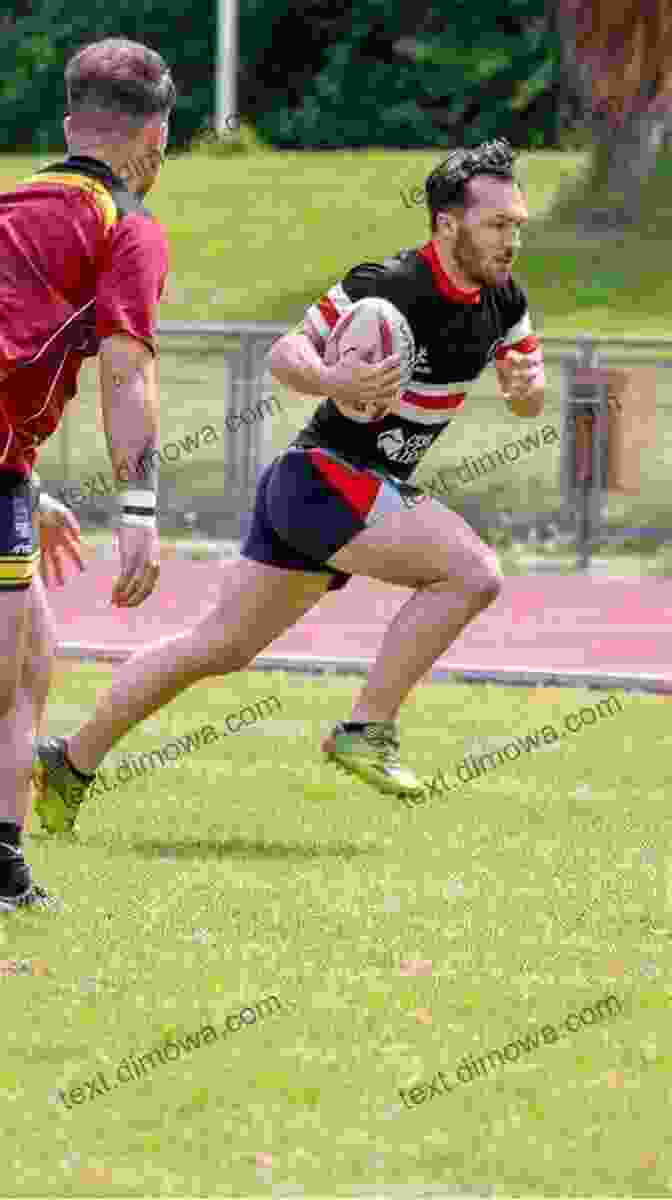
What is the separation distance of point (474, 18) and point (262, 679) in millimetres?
32858

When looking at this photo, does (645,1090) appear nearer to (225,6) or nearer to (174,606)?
(174,606)

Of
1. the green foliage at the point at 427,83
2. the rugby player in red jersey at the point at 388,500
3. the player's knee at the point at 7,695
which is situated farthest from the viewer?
the green foliage at the point at 427,83

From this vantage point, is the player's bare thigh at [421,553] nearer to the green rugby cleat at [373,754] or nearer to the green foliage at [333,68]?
the green rugby cleat at [373,754]

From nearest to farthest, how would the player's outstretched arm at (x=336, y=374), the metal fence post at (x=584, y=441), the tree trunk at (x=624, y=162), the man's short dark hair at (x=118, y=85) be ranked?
the man's short dark hair at (x=118, y=85) < the player's outstretched arm at (x=336, y=374) < the metal fence post at (x=584, y=441) < the tree trunk at (x=624, y=162)

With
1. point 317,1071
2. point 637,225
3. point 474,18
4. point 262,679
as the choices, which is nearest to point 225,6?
point 474,18

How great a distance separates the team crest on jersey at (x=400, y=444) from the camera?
8.06 meters

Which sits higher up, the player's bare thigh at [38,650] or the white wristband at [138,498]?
the white wristband at [138,498]

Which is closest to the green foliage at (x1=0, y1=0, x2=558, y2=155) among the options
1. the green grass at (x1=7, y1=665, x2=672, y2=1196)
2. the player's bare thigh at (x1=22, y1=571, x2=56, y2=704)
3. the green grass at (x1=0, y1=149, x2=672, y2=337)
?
the green grass at (x1=0, y1=149, x2=672, y2=337)

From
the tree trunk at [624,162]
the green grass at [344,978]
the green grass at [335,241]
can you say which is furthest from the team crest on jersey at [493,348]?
the tree trunk at [624,162]

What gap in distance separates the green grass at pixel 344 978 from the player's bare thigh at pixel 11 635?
0.63 meters

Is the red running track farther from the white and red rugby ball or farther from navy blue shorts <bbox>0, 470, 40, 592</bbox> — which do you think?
navy blue shorts <bbox>0, 470, 40, 592</bbox>

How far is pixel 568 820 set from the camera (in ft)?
27.8

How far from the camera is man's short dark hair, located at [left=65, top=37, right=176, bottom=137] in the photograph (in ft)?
20.8

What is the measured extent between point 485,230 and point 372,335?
0.52 m
